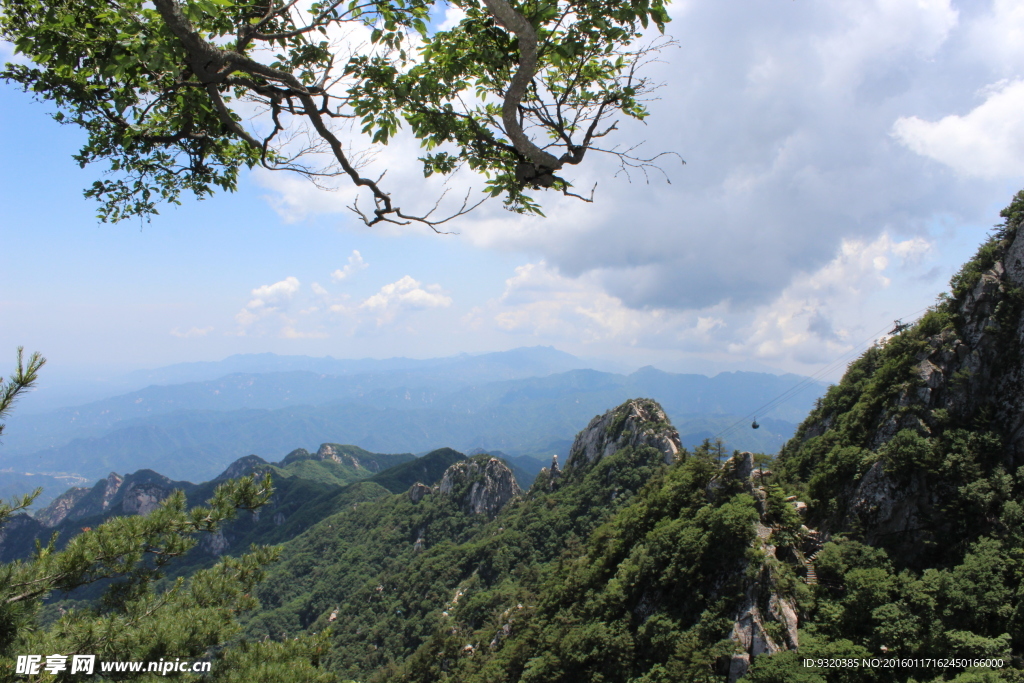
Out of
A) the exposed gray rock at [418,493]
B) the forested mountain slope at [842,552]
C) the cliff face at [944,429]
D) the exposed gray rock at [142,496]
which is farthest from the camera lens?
the exposed gray rock at [142,496]

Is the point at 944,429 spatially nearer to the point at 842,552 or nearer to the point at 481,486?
the point at 842,552

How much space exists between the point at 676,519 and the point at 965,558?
15.2 m

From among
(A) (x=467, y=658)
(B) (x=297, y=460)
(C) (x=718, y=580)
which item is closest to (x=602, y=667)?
(C) (x=718, y=580)

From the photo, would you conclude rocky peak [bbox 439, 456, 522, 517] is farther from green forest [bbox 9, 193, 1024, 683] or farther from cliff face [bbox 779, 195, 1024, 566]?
cliff face [bbox 779, 195, 1024, 566]

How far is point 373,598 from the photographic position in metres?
75.4

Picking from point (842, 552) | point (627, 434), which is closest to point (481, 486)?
point (627, 434)

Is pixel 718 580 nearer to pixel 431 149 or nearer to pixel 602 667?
pixel 602 667

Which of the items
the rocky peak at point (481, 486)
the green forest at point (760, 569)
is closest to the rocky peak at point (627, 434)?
the green forest at point (760, 569)

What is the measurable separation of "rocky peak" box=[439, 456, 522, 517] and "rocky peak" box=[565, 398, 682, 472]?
2075 cm

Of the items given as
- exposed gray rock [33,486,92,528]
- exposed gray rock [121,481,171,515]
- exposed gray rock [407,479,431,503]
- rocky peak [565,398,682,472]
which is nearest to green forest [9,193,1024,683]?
rocky peak [565,398,682,472]

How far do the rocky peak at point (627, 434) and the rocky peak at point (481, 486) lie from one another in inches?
817

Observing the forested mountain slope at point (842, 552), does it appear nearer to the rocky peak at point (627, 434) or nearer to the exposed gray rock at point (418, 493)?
the rocky peak at point (627, 434)

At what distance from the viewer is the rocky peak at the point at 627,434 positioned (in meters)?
61.6

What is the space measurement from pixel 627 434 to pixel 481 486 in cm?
3765
